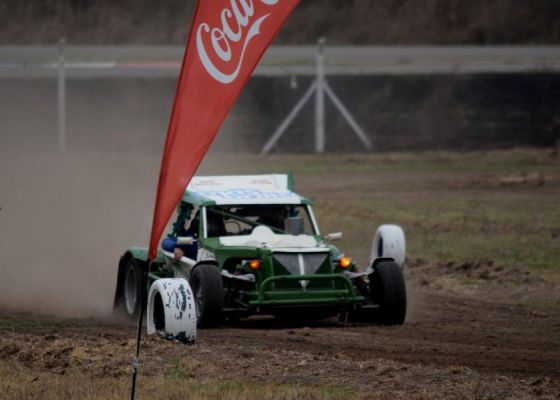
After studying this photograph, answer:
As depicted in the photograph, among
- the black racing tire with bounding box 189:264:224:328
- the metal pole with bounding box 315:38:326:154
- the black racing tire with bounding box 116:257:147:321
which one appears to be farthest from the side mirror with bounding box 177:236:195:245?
the metal pole with bounding box 315:38:326:154

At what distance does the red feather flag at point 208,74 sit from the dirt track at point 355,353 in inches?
73.1

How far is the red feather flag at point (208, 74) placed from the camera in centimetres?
909

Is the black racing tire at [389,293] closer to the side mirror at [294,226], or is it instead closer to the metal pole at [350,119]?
the side mirror at [294,226]

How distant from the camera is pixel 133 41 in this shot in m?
49.2

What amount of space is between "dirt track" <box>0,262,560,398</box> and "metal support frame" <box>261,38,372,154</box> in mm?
18087

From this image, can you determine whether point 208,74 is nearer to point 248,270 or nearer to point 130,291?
point 248,270

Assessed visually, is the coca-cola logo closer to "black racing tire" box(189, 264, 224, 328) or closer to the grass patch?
the grass patch

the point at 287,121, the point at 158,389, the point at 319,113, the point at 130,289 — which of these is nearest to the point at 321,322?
the point at 130,289

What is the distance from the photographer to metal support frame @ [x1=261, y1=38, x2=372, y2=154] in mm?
32781

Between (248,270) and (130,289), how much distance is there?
6.73 ft

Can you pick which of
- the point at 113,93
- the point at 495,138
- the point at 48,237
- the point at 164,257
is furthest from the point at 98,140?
the point at 164,257

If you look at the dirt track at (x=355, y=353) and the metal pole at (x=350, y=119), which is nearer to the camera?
the dirt track at (x=355, y=353)

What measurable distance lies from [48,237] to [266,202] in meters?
5.53

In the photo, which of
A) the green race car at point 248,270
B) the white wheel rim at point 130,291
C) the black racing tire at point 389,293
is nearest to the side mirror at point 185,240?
the green race car at point 248,270
